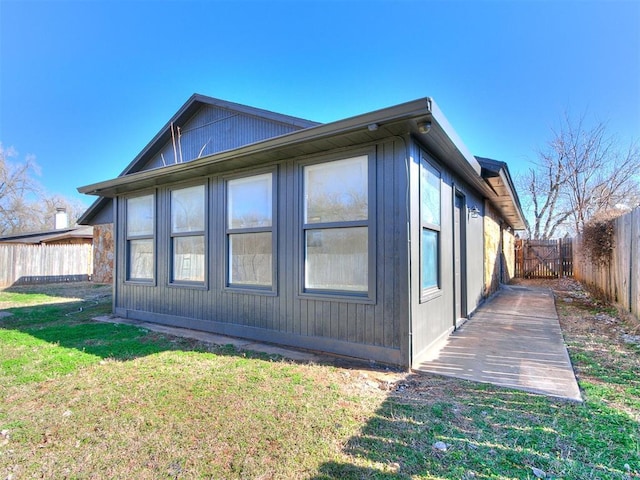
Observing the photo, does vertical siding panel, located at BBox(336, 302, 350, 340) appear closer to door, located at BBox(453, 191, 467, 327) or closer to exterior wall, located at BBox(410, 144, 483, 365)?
exterior wall, located at BBox(410, 144, 483, 365)

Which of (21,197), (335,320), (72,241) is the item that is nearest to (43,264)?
(72,241)

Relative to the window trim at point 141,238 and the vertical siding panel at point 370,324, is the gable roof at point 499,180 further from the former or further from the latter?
the window trim at point 141,238

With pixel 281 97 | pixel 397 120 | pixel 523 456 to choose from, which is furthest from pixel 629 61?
pixel 523 456

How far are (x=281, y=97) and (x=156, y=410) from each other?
9681 millimetres

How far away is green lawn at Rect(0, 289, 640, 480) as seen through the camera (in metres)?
1.80

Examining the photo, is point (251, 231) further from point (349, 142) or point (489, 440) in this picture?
point (489, 440)

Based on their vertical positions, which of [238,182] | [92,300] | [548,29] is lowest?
[92,300]

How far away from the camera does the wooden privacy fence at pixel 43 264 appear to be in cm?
1203

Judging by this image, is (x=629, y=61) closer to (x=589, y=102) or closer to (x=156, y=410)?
(x=589, y=102)

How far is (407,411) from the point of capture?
2.43m

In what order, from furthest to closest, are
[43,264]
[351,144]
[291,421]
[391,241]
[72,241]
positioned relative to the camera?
[72,241]
[43,264]
[351,144]
[391,241]
[291,421]

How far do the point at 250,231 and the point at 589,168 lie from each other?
1720 cm

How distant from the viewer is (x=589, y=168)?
14977 mm

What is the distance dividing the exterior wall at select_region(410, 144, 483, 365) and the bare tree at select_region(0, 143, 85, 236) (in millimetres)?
23257
